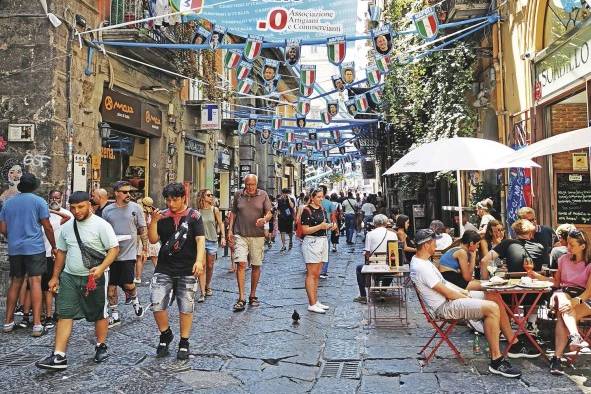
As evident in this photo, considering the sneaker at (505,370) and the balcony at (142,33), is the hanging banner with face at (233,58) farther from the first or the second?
the sneaker at (505,370)

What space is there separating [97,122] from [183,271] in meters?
7.61

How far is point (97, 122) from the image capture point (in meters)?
11.7

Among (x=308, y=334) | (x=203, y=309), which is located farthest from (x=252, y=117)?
(x=308, y=334)

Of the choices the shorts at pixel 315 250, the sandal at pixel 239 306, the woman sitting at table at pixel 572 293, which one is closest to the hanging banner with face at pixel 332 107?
the shorts at pixel 315 250

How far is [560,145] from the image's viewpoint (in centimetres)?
570

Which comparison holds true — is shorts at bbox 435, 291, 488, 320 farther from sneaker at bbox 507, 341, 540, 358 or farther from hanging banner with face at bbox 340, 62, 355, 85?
hanging banner with face at bbox 340, 62, 355, 85

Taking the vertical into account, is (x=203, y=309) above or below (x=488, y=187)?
below

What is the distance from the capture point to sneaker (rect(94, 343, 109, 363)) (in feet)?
16.5

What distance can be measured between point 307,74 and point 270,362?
9144 mm

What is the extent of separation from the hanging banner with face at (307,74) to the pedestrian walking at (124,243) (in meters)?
6.98

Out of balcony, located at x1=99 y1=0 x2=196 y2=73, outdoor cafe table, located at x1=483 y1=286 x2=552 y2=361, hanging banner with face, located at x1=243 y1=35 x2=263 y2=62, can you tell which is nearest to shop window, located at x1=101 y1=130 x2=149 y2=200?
balcony, located at x1=99 y1=0 x2=196 y2=73

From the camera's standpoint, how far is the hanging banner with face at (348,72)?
12.9 m

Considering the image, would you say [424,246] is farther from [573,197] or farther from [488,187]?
[488,187]

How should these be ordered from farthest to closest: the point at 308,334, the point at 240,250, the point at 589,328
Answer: the point at 240,250
the point at 308,334
the point at 589,328
